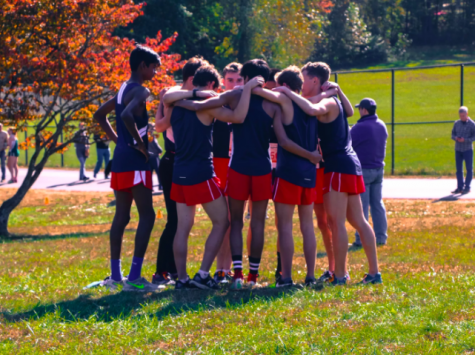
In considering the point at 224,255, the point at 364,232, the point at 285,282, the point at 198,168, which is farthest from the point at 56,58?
the point at 364,232

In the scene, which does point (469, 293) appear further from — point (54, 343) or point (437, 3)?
point (437, 3)

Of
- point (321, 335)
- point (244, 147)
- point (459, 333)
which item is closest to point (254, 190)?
point (244, 147)

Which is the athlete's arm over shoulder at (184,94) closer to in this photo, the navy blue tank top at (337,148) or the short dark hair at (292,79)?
the short dark hair at (292,79)

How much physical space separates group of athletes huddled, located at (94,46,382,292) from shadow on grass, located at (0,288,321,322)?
23 cm

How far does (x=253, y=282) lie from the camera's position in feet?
18.7

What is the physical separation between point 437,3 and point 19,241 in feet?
184

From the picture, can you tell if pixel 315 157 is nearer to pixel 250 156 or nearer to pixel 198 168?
pixel 250 156

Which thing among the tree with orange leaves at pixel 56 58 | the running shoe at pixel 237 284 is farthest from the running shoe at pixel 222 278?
the tree with orange leaves at pixel 56 58

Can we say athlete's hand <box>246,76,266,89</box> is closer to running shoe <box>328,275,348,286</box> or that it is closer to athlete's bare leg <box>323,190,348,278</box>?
athlete's bare leg <box>323,190,348,278</box>

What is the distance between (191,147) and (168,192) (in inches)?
35.3

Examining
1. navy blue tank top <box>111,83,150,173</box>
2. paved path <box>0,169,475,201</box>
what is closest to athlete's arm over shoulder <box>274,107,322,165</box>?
navy blue tank top <box>111,83,150,173</box>

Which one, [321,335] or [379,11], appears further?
[379,11]

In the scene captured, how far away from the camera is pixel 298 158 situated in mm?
5465

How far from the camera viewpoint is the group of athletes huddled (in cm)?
534
